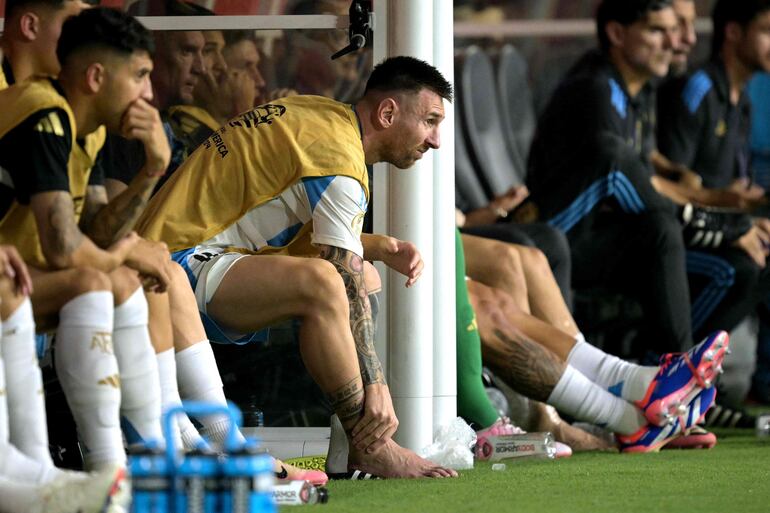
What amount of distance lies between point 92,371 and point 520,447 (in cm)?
192

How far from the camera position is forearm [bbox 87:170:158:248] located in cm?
320

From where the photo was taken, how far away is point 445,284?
4520 mm

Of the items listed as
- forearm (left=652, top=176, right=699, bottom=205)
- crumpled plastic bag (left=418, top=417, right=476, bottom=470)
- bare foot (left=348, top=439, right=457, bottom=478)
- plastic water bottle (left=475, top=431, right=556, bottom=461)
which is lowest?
plastic water bottle (left=475, top=431, right=556, bottom=461)

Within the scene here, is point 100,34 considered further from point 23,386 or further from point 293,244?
point 293,244

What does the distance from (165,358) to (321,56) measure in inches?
63.6

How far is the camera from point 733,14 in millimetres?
7129

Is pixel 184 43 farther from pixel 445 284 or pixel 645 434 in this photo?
pixel 645 434

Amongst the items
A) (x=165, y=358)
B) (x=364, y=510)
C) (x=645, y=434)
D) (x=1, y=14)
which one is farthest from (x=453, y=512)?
(x=1, y=14)

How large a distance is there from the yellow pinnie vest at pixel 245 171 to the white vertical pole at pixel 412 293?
0.53m

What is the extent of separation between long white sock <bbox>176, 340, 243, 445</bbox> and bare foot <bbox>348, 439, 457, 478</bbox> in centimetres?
40

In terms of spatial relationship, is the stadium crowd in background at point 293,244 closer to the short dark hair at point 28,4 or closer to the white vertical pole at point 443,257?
the short dark hair at point 28,4

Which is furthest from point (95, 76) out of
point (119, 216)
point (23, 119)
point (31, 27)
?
point (31, 27)

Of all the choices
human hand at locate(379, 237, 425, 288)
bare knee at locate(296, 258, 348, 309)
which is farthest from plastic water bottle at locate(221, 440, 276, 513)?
human hand at locate(379, 237, 425, 288)

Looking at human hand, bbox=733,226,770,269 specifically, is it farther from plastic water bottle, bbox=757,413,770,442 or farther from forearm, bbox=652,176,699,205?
plastic water bottle, bbox=757,413,770,442
